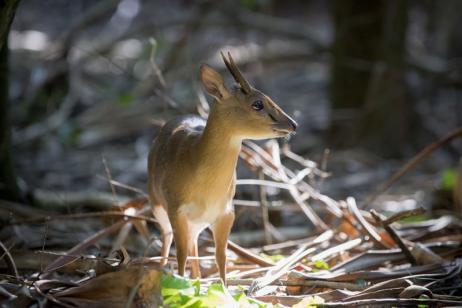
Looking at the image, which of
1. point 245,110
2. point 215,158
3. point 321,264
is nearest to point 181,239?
point 215,158

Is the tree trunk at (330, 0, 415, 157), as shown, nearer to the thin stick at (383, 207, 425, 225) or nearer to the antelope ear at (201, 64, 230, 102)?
the thin stick at (383, 207, 425, 225)

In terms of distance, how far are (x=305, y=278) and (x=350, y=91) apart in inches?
220

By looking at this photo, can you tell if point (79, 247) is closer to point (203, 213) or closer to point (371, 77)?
point (203, 213)

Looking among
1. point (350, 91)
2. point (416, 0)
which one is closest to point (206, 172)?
point (350, 91)

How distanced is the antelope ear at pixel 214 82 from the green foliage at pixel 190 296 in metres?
0.94

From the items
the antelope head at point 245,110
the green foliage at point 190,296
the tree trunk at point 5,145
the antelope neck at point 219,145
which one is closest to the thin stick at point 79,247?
the green foliage at point 190,296

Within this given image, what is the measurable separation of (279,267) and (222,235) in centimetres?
38

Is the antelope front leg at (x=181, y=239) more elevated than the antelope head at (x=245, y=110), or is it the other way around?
the antelope head at (x=245, y=110)

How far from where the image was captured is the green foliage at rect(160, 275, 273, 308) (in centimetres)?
296

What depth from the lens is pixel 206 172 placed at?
3551 millimetres

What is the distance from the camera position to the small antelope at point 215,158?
11.3 ft

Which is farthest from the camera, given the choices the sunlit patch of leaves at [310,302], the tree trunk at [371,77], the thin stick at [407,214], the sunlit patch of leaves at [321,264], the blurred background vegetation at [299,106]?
the tree trunk at [371,77]

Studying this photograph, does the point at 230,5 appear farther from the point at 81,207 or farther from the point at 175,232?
the point at 175,232

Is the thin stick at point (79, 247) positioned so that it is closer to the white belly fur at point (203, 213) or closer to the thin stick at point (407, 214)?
the white belly fur at point (203, 213)
